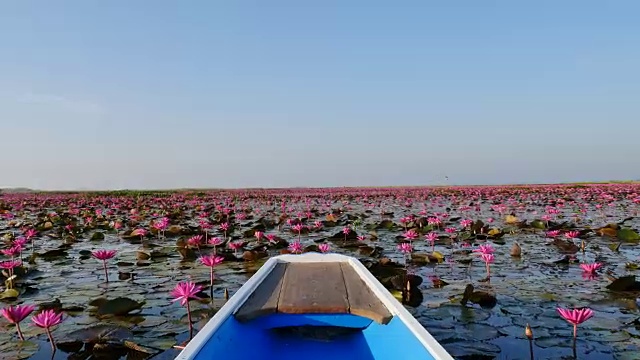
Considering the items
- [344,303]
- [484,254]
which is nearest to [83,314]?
[344,303]

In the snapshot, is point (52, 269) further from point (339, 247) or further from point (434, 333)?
point (434, 333)

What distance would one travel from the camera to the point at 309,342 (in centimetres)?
264

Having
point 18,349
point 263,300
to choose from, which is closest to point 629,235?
point 263,300

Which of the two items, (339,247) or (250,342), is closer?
(250,342)

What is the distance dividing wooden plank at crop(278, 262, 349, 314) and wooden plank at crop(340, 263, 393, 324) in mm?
48

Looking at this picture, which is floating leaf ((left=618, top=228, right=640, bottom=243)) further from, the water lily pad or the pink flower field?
the water lily pad

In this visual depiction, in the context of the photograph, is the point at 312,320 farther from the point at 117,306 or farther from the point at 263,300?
the point at 117,306

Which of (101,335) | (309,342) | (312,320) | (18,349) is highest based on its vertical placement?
(312,320)

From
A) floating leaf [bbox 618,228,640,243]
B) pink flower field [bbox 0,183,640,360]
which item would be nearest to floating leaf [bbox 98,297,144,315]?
pink flower field [bbox 0,183,640,360]

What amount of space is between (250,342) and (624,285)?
3873 millimetres

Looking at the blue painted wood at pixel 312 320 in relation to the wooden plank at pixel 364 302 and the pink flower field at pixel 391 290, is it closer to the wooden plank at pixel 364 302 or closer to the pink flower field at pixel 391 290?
the wooden plank at pixel 364 302

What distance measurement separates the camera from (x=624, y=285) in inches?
162

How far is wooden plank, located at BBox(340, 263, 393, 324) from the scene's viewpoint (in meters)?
2.57

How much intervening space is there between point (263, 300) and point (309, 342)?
0.46m
